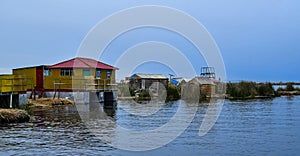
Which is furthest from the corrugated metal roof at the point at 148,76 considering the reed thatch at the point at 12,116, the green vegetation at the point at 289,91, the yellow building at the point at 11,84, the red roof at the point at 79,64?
the reed thatch at the point at 12,116

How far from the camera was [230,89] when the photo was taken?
52.9m

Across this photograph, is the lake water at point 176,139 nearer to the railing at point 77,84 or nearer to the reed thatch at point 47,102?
the reed thatch at point 47,102

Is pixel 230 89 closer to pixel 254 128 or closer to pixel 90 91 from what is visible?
pixel 90 91

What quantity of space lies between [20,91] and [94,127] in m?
10.0

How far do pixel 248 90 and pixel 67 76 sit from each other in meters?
26.0

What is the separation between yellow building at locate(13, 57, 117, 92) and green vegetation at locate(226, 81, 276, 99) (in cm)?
1908

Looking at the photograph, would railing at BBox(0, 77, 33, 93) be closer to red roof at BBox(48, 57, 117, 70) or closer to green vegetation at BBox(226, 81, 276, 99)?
red roof at BBox(48, 57, 117, 70)

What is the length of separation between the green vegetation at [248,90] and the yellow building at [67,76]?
19084 mm

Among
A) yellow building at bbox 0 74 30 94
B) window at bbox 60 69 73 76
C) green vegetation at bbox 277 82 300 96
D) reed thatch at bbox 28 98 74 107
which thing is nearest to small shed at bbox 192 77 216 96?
green vegetation at bbox 277 82 300 96

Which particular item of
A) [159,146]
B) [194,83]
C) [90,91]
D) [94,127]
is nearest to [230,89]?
[194,83]

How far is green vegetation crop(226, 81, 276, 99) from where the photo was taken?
5175cm

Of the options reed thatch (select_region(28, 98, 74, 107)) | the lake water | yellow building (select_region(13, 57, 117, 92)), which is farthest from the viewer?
yellow building (select_region(13, 57, 117, 92))

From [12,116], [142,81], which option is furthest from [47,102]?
[142,81]

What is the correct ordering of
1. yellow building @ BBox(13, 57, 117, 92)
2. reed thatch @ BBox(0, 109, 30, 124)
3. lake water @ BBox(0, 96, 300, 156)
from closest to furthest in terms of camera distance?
lake water @ BBox(0, 96, 300, 156) < reed thatch @ BBox(0, 109, 30, 124) < yellow building @ BBox(13, 57, 117, 92)
